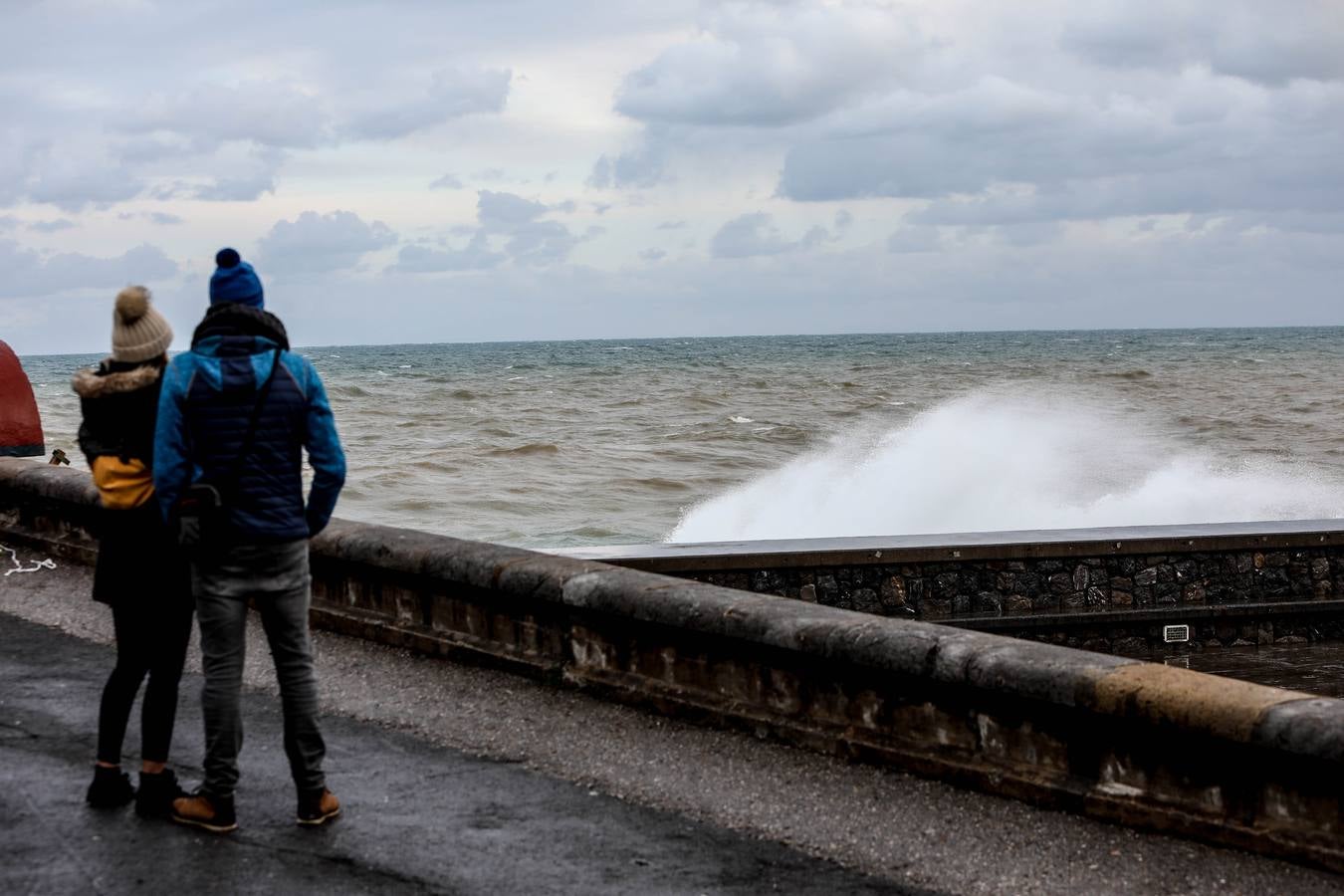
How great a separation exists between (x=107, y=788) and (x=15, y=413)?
21.8 feet

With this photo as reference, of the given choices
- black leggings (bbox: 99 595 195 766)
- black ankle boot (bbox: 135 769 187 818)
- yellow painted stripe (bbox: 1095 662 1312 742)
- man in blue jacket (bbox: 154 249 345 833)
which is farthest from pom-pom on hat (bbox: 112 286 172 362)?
yellow painted stripe (bbox: 1095 662 1312 742)

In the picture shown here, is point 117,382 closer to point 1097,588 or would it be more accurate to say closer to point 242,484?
point 242,484

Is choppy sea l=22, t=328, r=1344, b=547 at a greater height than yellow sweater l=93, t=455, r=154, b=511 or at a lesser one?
lesser

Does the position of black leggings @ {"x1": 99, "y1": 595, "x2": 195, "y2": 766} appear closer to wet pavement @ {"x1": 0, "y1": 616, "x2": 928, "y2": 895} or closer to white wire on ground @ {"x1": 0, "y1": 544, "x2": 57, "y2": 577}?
wet pavement @ {"x1": 0, "y1": 616, "x2": 928, "y2": 895}

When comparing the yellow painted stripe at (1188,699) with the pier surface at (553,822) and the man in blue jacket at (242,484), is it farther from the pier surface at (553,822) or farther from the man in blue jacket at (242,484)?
the man in blue jacket at (242,484)

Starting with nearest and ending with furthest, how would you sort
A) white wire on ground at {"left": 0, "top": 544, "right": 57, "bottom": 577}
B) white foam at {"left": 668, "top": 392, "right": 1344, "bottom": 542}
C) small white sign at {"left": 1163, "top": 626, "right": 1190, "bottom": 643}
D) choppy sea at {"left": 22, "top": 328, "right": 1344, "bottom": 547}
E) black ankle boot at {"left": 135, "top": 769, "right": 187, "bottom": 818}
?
black ankle boot at {"left": 135, "top": 769, "right": 187, "bottom": 818}
white wire on ground at {"left": 0, "top": 544, "right": 57, "bottom": 577}
small white sign at {"left": 1163, "top": 626, "right": 1190, "bottom": 643}
white foam at {"left": 668, "top": 392, "right": 1344, "bottom": 542}
choppy sea at {"left": 22, "top": 328, "right": 1344, "bottom": 547}

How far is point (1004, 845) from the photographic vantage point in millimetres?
4160

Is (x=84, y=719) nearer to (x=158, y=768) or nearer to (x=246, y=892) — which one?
(x=158, y=768)

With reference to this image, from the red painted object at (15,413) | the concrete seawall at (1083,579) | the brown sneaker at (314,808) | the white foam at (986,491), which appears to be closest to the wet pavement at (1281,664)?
the concrete seawall at (1083,579)

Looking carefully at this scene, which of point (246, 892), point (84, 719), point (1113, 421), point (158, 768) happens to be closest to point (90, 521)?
point (84, 719)

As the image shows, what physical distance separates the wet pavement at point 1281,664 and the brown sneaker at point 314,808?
7.18 m

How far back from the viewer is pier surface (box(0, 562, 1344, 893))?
3.89 metres

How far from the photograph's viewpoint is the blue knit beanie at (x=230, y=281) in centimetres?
402

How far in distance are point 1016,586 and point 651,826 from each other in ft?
21.8
